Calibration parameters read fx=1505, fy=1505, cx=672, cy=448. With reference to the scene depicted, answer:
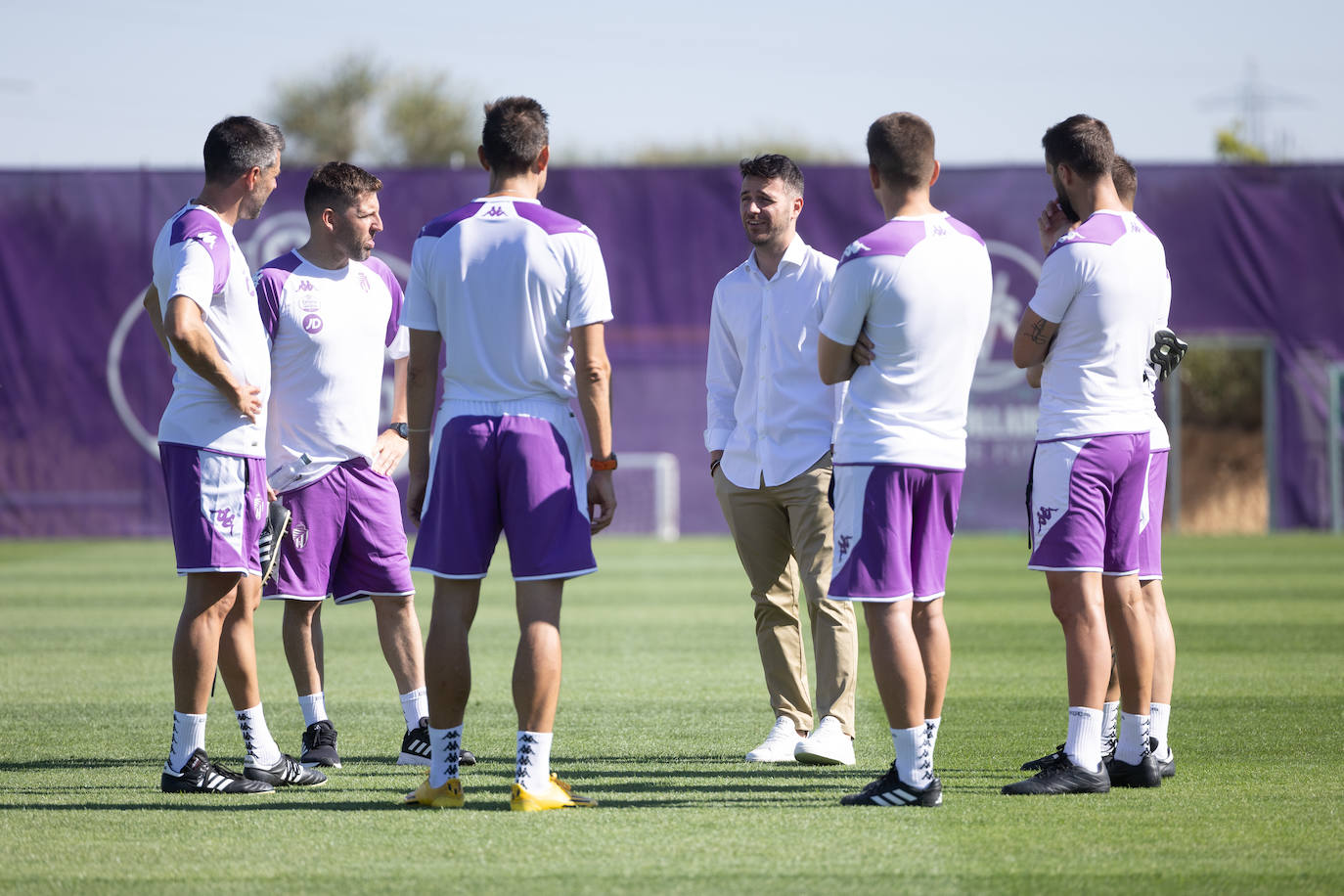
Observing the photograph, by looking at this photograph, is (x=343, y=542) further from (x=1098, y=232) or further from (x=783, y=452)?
(x=1098, y=232)

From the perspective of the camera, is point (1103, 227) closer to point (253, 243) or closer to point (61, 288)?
point (253, 243)

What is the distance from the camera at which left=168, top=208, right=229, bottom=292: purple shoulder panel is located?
480 centimetres

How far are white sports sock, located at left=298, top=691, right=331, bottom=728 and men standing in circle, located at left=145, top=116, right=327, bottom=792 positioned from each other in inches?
20.0

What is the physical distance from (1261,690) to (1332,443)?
13.1 metres

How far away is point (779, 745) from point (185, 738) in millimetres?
2099

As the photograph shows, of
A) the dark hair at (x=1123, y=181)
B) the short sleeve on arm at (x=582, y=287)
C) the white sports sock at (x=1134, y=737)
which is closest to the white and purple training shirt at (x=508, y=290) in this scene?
the short sleeve on arm at (x=582, y=287)

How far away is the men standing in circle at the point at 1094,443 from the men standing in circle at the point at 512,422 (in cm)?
144

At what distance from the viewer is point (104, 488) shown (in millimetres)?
18844

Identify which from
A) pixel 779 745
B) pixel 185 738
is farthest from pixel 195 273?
pixel 779 745

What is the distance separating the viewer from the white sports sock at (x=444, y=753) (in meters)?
4.55

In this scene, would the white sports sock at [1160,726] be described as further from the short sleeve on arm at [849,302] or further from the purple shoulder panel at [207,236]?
the purple shoulder panel at [207,236]

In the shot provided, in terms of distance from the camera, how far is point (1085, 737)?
4762 mm

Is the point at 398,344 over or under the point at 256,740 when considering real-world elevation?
over

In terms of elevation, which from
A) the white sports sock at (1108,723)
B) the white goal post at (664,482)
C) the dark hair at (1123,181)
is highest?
the dark hair at (1123,181)
